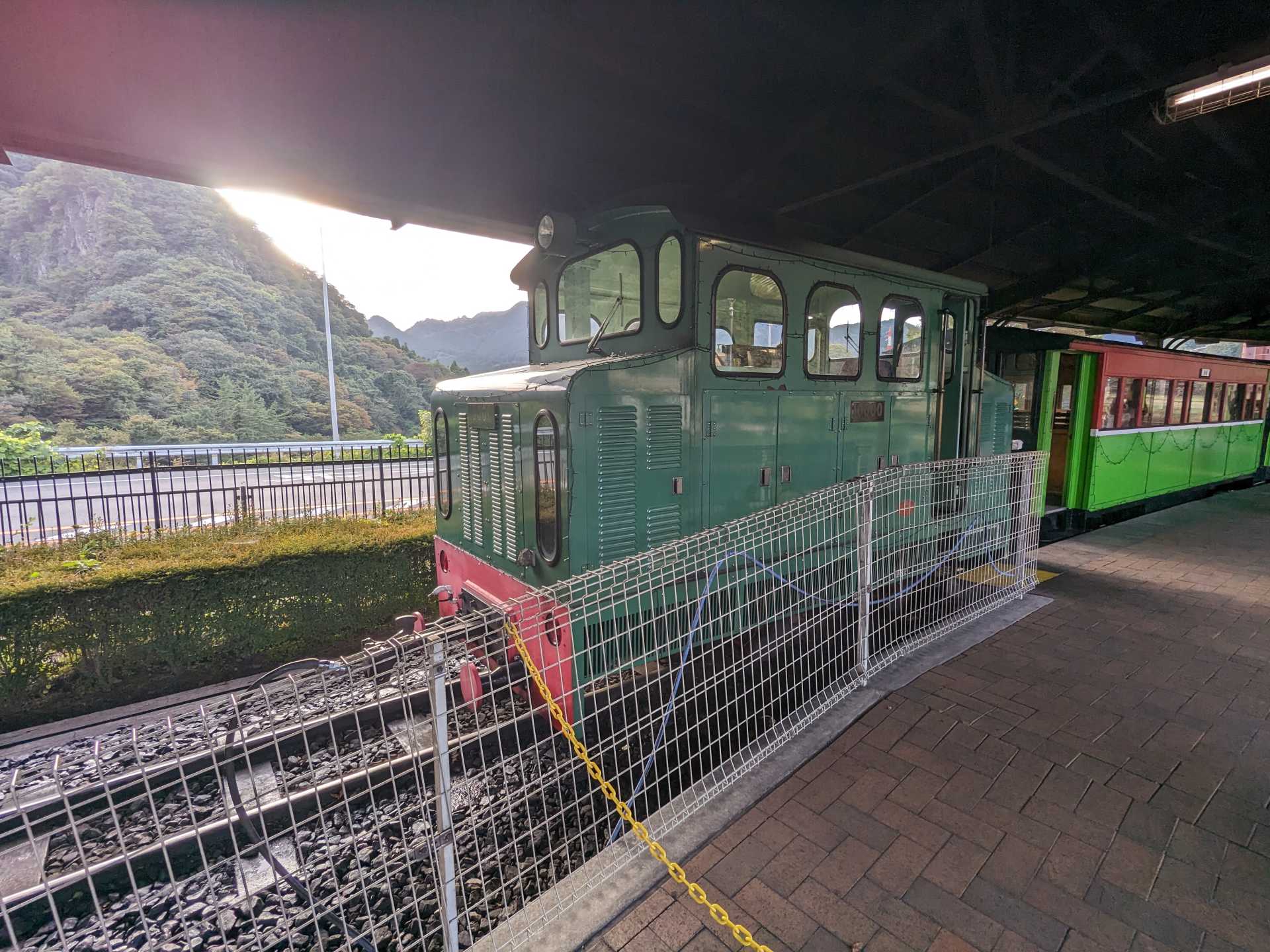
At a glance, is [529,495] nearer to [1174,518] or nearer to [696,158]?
[696,158]

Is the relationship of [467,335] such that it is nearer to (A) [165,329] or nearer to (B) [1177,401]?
(A) [165,329]

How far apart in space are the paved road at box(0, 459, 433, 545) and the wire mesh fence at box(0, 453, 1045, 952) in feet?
17.2

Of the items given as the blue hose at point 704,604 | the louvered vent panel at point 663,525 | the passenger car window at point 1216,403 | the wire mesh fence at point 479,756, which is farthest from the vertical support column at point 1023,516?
the passenger car window at point 1216,403

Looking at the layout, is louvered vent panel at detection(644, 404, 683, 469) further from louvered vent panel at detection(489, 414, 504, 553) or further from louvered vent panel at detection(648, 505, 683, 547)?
louvered vent panel at detection(489, 414, 504, 553)

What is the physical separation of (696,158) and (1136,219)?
617 centimetres

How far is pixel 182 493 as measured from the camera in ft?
32.2

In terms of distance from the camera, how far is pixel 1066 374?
838 cm

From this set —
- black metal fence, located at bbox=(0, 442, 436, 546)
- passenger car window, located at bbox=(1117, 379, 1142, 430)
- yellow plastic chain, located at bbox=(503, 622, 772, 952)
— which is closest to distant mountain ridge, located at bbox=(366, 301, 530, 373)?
black metal fence, located at bbox=(0, 442, 436, 546)

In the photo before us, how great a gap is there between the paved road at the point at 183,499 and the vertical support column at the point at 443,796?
23.7 ft

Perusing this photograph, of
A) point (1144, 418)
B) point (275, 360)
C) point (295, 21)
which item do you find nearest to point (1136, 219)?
point (1144, 418)

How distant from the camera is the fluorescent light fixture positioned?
3904 mm

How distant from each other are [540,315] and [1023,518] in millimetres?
4651

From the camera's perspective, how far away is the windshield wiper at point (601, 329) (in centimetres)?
434

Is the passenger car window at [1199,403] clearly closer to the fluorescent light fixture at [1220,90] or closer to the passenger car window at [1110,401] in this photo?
the passenger car window at [1110,401]
